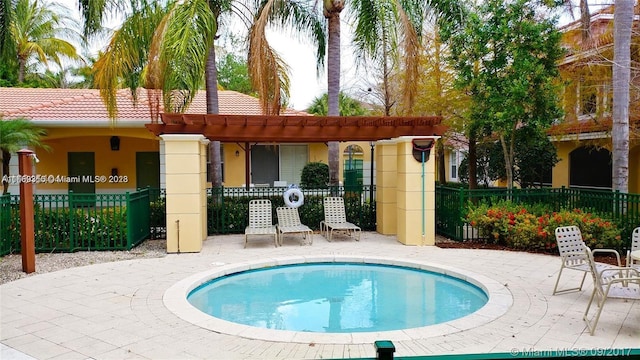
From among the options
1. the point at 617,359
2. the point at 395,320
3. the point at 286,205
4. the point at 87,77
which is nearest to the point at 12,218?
the point at 286,205

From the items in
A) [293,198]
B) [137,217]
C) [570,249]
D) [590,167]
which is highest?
[590,167]

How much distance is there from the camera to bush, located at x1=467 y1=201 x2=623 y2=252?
9398mm

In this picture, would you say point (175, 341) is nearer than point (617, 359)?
No

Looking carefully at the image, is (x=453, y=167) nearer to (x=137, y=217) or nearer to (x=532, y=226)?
(x=532, y=226)

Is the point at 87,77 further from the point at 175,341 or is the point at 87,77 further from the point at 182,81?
the point at 175,341

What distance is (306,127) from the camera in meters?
10.7

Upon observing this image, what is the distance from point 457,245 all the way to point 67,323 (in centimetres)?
838

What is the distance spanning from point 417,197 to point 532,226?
258cm

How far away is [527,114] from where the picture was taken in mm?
11969

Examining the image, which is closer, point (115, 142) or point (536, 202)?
point (536, 202)

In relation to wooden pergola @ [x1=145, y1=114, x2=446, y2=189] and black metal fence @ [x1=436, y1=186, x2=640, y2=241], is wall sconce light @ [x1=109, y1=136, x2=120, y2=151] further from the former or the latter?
black metal fence @ [x1=436, y1=186, x2=640, y2=241]

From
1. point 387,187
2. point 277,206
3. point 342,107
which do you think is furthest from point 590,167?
point 342,107

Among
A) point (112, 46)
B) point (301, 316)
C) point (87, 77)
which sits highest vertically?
point (87, 77)

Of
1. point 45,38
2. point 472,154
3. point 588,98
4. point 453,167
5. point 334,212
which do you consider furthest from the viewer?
point 453,167
